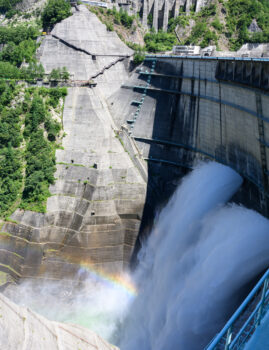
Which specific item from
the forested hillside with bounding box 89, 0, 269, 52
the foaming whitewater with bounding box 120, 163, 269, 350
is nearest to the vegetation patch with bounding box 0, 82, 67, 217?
the foaming whitewater with bounding box 120, 163, 269, 350

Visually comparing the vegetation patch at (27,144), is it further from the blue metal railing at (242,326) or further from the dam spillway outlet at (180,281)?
the blue metal railing at (242,326)

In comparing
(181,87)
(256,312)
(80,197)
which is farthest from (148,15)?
(256,312)

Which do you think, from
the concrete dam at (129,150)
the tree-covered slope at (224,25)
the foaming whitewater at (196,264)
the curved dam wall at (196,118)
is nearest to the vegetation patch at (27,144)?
the concrete dam at (129,150)

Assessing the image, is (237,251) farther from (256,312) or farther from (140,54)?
(140,54)

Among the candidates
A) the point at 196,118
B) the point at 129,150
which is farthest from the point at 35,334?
the point at 129,150

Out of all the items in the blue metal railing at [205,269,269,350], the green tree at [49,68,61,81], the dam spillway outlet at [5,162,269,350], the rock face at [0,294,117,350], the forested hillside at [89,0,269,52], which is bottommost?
the dam spillway outlet at [5,162,269,350]

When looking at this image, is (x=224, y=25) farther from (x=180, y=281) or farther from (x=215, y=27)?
(x=180, y=281)

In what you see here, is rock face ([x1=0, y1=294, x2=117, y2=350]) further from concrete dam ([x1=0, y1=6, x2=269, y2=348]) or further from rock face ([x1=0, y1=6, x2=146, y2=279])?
rock face ([x1=0, y1=6, x2=146, y2=279])
